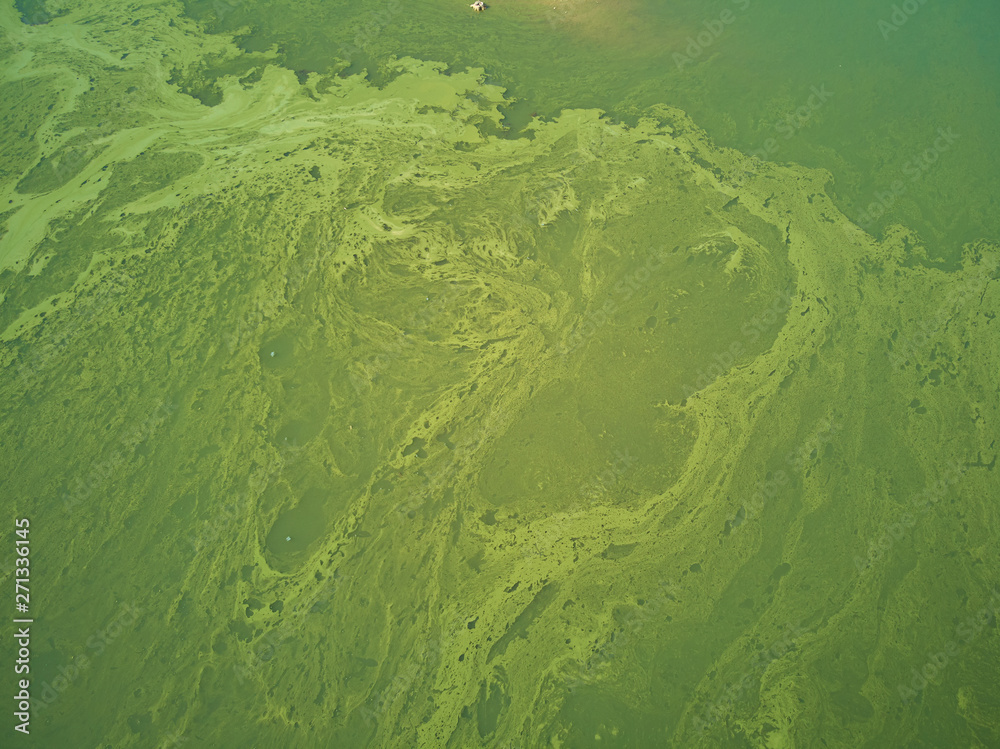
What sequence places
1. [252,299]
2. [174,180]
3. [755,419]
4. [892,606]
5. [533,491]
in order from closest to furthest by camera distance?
[892,606] → [533,491] → [755,419] → [252,299] → [174,180]

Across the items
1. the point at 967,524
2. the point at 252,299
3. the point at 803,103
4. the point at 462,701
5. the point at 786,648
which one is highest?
the point at 803,103

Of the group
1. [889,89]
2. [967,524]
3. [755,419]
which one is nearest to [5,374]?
[755,419]

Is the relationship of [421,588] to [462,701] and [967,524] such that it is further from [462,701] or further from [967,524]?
[967,524]

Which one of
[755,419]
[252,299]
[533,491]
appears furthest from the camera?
[252,299]

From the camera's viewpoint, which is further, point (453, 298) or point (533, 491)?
point (453, 298)

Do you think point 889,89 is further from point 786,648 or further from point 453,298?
point 786,648

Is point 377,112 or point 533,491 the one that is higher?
point 377,112
